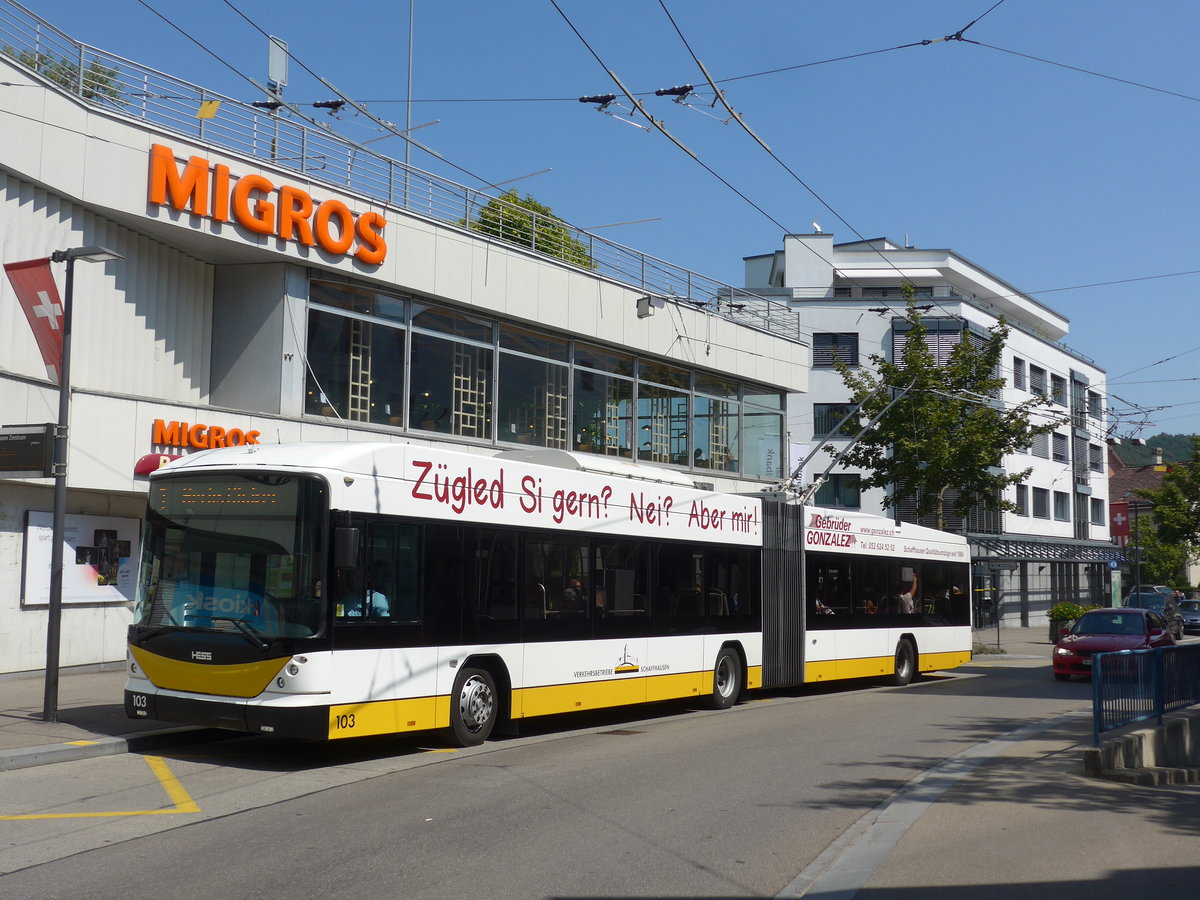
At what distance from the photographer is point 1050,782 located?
1066cm

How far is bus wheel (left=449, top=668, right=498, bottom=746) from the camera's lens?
12758mm

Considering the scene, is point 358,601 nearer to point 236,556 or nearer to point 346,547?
point 346,547

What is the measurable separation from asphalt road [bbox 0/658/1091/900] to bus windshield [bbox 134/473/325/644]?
1.36 meters

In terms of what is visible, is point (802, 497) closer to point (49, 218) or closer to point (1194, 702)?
point (1194, 702)

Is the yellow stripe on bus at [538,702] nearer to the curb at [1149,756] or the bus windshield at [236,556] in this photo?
the bus windshield at [236,556]

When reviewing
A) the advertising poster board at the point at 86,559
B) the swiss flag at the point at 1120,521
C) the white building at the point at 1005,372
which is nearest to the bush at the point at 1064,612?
the white building at the point at 1005,372

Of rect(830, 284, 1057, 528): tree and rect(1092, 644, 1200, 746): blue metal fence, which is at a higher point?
rect(830, 284, 1057, 528): tree

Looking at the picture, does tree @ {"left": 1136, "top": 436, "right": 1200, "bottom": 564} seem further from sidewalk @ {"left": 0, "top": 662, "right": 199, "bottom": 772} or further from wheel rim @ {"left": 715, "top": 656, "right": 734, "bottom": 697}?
sidewalk @ {"left": 0, "top": 662, "right": 199, "bottom": 772}

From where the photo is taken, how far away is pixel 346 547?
11.1m

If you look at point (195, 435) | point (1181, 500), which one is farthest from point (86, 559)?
point (1181, 500)

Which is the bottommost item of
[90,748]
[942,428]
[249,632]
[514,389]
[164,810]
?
[164,810]

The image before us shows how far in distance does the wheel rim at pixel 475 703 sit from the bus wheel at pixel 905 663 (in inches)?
467

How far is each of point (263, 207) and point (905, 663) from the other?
1406 cm

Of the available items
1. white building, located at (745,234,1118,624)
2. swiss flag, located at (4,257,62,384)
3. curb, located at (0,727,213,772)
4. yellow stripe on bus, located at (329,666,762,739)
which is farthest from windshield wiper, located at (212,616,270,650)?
white building, located at (745,234,1118,624)
